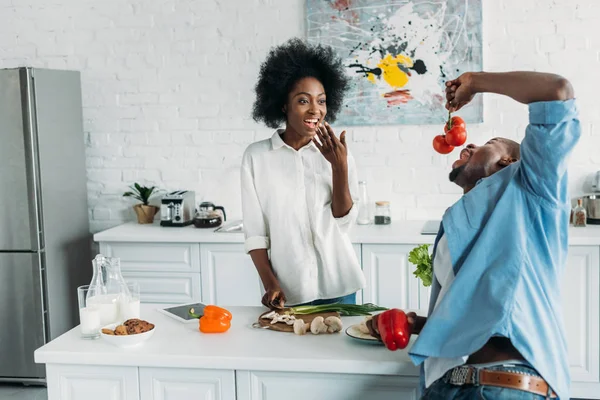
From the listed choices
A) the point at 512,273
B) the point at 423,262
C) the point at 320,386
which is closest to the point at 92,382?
the point at 320,386

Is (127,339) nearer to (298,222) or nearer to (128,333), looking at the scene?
(128,333)

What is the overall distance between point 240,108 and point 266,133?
0.23 metres

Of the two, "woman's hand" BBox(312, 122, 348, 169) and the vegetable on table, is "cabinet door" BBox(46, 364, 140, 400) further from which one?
"woman's hand" BBox(312, 122, 348, 169)

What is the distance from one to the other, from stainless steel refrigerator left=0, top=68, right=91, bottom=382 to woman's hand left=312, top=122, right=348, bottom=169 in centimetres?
230

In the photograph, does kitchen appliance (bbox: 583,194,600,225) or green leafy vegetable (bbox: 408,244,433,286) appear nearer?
green leafy vegetable (bbox: 408,244,433,286)

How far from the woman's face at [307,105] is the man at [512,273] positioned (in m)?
0.99

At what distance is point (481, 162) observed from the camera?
1912mm

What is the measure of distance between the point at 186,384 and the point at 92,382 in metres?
0.30

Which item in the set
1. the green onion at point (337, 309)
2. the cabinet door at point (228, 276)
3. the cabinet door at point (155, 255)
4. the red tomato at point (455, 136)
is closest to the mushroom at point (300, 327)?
the green onion at point (337, 309)

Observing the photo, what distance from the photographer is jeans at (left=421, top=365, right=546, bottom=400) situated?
162 centimetres

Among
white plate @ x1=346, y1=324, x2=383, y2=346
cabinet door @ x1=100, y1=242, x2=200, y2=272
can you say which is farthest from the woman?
cabinet door @ x1=100, y1=242, x2=200, y2=272

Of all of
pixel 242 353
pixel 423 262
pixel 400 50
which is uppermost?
pixel 400 50

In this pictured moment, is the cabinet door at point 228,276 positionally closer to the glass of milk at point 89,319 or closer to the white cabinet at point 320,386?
the glass of milk at point 89,319

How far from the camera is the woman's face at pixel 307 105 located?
2.72 meters
